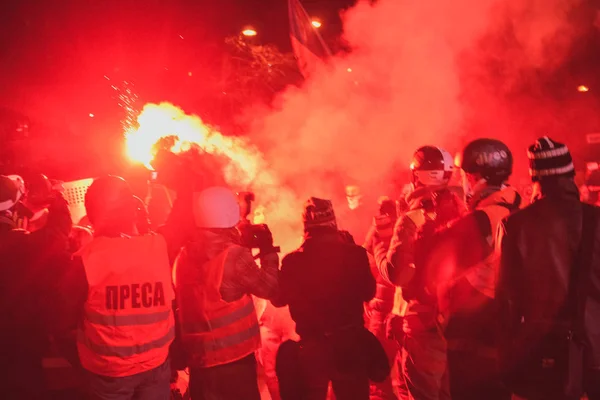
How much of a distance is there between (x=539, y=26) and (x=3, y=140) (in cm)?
1065

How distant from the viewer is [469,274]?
3248mm

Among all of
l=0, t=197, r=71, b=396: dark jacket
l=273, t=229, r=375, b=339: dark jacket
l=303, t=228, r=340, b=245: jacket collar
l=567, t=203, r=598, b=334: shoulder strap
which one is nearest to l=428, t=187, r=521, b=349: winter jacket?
l=567, t=203, r=598, b=334: shoulder strap

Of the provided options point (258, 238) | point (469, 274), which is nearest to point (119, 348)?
point (258, 238)

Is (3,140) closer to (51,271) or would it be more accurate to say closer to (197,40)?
(197,40)

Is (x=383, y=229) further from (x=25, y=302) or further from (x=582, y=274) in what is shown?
(x=25, y=302)

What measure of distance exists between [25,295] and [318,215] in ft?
7.49

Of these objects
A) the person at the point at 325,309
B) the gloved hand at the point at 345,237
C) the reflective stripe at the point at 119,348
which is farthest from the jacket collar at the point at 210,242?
the gloved hand at the point at 345,237

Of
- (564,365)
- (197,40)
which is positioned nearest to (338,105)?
(197,40)

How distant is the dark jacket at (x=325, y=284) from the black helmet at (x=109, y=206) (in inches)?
49.4

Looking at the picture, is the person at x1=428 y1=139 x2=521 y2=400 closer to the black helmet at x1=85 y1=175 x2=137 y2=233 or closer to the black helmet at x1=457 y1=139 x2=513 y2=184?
the black helmet at x1=457 y1=139 x2=513 y2=184

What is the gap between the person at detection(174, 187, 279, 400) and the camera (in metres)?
3.73

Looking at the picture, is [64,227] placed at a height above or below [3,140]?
below

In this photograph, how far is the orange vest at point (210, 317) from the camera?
372 centimetres

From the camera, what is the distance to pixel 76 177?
1191 centimetres
